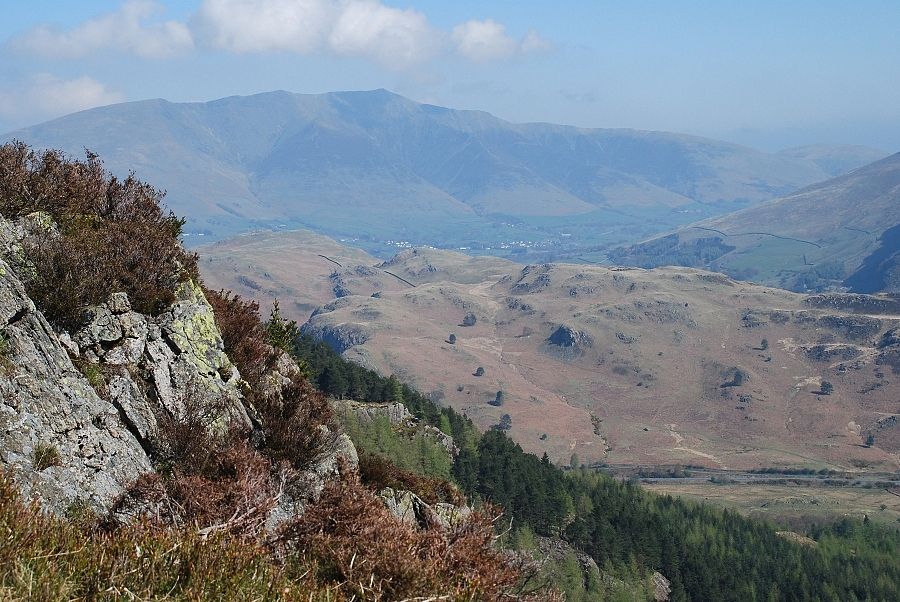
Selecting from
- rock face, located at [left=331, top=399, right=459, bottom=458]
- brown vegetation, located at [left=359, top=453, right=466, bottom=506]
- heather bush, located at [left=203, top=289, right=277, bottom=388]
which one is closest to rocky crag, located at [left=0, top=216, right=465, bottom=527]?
brown vegetation, located at [left=359, top=453, right=466, bottom=506]

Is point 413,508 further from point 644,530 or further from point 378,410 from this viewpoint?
point 644,530

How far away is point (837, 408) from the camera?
16700 cm

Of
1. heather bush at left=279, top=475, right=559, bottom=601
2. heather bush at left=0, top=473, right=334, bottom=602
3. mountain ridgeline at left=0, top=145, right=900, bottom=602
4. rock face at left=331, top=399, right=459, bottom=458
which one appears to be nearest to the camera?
heather bush at left=0, top=473, right=334, bottom=602

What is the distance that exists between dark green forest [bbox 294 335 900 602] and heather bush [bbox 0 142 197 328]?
3534 centimetres

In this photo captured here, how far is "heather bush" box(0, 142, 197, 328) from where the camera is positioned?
1298 centimetres

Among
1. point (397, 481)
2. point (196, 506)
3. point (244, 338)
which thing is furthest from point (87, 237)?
point (397, 481)

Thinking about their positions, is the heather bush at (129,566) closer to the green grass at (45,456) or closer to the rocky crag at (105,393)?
the rocky crag at (105,393)

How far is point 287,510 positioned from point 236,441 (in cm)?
166

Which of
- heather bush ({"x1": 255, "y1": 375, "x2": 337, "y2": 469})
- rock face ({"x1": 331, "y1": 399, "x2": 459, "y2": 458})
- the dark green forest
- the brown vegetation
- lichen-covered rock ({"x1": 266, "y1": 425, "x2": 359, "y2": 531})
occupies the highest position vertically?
heather bush ({"x1": 255, "y1": 375, "x2": 337, "y2": 469})

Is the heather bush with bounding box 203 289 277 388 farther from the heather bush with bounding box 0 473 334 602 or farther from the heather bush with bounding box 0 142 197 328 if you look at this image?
the heather bush with bounding box 0 473 334 602

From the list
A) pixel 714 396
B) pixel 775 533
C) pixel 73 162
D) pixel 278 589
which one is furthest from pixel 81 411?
pixel 714 396

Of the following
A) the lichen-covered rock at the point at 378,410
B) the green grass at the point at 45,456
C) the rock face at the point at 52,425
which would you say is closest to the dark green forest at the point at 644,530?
the lichen-covered rock at the point at 378,410

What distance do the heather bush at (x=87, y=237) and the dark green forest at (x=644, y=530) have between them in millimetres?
35335

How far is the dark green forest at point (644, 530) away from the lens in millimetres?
60875
